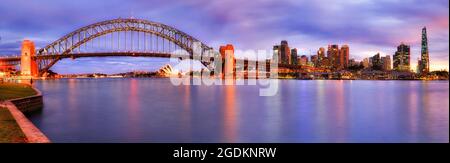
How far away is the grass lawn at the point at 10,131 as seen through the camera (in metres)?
8.84

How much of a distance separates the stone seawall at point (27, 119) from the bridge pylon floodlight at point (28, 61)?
80.7 metres

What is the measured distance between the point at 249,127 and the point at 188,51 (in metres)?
82.0

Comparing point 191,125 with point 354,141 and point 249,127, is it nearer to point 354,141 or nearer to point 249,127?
point 249,127

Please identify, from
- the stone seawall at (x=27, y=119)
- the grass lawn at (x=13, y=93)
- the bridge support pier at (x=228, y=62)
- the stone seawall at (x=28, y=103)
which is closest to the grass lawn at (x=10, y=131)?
the stone seawall at (x=27, y=119)

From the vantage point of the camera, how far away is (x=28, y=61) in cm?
9850

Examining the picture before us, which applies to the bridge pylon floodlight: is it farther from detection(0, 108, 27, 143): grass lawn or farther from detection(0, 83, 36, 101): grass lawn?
detection(0, 108, 27, 143): grass lawn

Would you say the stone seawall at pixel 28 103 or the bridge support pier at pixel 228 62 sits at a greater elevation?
the bridge support pier at pixel 228 62

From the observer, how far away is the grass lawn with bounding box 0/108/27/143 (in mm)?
8842

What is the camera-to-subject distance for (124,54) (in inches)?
3664

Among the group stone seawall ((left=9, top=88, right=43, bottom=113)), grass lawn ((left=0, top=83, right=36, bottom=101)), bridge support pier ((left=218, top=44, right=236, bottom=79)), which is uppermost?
bridge support pier ((left=218, top=44, right=236, bottom=79))

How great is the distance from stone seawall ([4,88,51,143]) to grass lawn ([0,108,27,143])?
103 millimetres

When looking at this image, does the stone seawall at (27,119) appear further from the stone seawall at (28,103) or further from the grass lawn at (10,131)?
the grass lawn at (10,131)

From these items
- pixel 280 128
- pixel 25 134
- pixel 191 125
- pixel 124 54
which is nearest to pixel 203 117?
pixel 191 125

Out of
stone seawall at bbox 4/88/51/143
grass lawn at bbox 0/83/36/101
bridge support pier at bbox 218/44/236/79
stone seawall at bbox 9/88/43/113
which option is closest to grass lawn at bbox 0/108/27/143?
stone seawall at bbox 4/88/51/143
